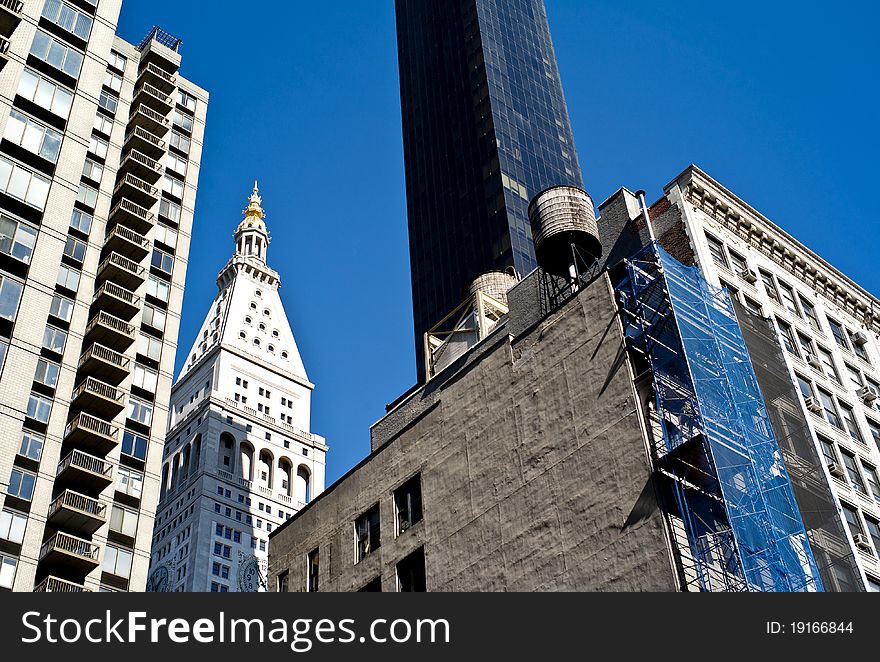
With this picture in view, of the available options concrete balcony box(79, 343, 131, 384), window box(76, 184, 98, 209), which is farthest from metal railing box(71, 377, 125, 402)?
window box(76, 184, 98, 209)

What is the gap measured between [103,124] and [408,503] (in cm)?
3124

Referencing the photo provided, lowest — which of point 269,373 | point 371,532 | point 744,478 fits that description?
point 744,478

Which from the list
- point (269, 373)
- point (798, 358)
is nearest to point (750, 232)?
point (798, 358)

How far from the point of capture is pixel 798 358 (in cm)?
5234

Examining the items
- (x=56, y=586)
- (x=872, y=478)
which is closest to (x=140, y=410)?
(x=56, y=586)

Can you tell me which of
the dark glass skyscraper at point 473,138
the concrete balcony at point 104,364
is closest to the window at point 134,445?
the concrete balcony at point 104,364

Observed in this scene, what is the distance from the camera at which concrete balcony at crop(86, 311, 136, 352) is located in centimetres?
5694

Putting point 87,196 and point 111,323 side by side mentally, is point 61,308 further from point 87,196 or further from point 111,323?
point 87,196

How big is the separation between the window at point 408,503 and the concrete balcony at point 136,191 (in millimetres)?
24791

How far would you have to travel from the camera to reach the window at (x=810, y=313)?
57.3 meters

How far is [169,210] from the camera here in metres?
67.6

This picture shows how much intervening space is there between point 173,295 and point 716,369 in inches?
1265

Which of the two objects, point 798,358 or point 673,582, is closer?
point 673,582
